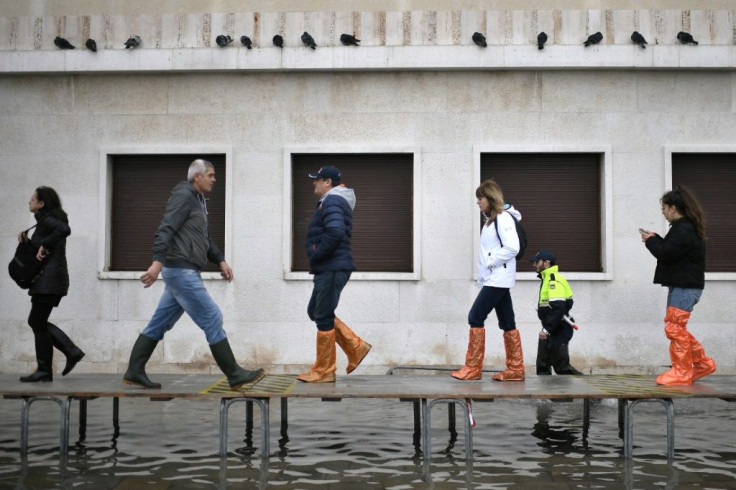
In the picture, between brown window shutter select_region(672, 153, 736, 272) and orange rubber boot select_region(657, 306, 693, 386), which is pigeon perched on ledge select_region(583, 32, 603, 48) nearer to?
brown window shutter select_region(672, 153, 736, 272)

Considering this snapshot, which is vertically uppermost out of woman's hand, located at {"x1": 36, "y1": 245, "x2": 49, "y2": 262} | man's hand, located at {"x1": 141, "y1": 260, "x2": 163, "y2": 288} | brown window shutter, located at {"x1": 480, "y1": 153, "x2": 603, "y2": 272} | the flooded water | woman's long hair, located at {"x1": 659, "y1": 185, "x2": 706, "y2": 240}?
brown window shutter, located at {"x1": 480, "y1": 153, "x2": 603, "y2": 272}

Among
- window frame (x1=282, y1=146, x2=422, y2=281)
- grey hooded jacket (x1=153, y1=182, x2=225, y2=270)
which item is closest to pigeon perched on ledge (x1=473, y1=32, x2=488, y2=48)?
Result: window frame (x1=282, y1=146, x2=422, y2=281)

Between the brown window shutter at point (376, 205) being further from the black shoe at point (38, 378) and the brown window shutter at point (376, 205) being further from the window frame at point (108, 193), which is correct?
the black shoe at point (38, 378)

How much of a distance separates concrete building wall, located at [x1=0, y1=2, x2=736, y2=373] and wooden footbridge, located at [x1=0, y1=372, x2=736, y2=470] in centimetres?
577

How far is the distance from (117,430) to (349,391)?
2724 millimetres

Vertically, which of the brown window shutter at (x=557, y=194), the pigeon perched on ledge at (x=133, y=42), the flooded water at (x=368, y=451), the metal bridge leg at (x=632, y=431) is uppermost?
the pigeon perched on ledge at (x=133, y=42)

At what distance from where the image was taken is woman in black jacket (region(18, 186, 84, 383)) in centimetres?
1009

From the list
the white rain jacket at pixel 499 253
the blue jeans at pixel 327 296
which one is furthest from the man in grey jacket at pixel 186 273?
the white rain jacket at pixel 499 253

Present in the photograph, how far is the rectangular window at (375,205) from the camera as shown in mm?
16281

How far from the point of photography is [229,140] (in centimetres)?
1634

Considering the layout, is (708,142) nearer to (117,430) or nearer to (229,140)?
(229,140)

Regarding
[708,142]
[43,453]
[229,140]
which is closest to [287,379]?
[43,453]

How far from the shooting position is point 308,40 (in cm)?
1593

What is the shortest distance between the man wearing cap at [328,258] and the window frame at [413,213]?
6.13m
